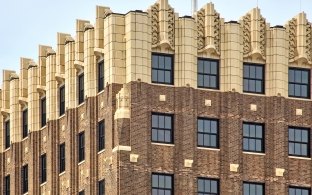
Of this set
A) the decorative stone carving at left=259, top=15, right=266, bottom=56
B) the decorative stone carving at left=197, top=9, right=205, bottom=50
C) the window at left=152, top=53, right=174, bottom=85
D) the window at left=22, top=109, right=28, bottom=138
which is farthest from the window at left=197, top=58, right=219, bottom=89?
the window at left=22, top=109, right=28, bottom=138

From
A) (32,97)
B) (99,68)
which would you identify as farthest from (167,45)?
(32,97)

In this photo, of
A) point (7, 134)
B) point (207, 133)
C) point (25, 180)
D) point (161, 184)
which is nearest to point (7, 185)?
point (7, 134)

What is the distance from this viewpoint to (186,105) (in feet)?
476

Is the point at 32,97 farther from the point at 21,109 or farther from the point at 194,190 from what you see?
the point at 194,190

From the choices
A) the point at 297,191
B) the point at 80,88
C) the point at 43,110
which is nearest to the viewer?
the point at 297,191

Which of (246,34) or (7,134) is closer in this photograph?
(246,34)

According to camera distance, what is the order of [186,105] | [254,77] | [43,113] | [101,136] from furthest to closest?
1. [43,113]
2. [254,77]
3. [101,136]
4. [186,105]

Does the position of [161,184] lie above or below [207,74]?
below

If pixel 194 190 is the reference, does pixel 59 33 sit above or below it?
above

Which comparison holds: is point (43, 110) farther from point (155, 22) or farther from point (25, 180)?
point (155, 22)

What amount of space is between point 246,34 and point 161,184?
38.8 feet

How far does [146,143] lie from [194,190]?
14.0ft

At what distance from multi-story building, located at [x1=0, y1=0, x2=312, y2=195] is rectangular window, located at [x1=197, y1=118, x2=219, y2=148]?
0.06m

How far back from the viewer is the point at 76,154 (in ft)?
491
